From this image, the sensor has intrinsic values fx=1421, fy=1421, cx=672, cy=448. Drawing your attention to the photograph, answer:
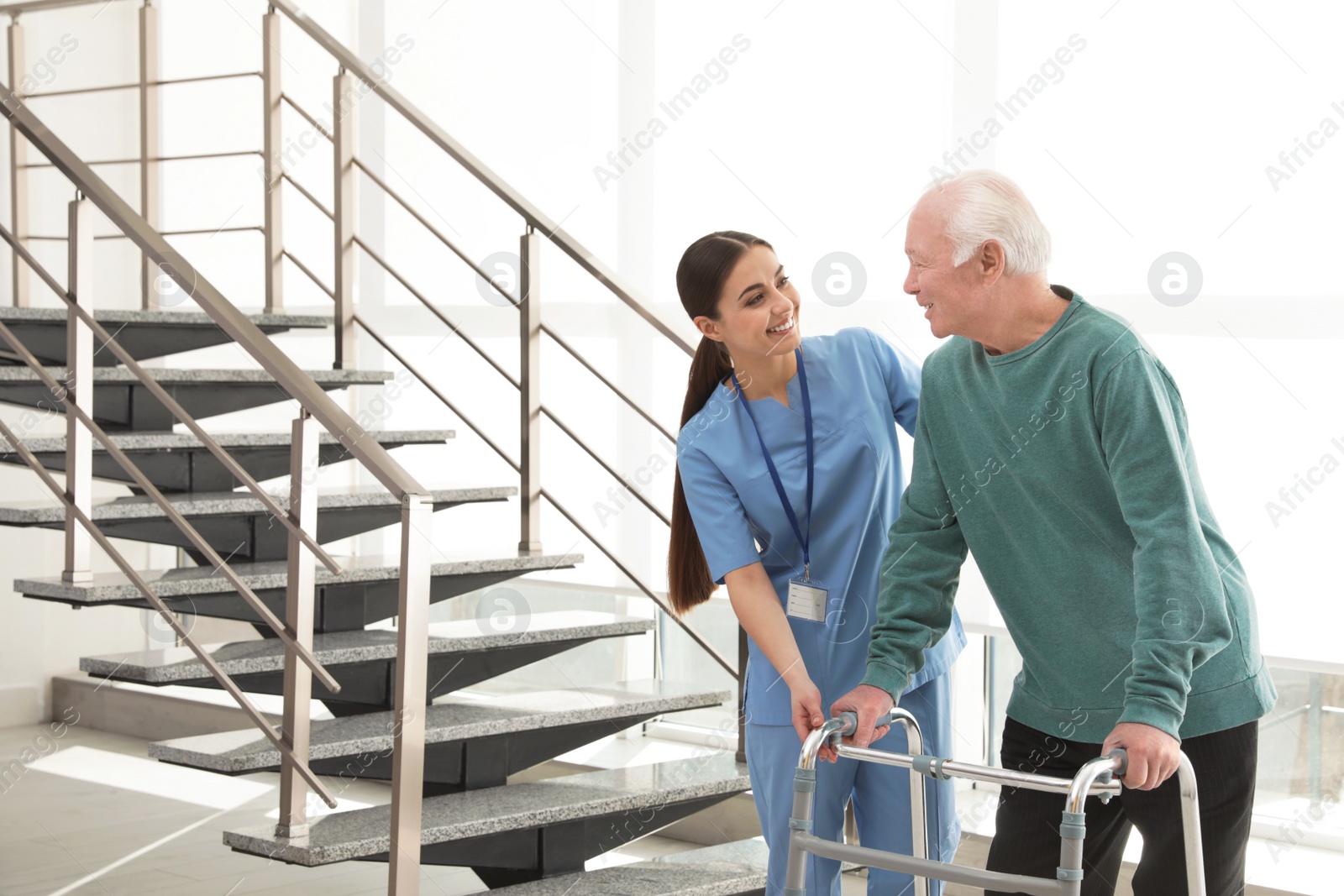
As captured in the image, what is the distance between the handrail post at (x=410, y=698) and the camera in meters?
2.38

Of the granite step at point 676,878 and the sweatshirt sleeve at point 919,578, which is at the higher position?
the sweatshirt sleeve at point 919,578

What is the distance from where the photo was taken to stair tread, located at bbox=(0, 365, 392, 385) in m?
3.23

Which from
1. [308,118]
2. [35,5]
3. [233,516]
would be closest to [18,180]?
[35,5]

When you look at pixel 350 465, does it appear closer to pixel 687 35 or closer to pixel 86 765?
pixel 86 765

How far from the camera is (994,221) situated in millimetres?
1648

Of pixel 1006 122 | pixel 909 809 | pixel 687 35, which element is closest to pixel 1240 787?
pixel 909 809

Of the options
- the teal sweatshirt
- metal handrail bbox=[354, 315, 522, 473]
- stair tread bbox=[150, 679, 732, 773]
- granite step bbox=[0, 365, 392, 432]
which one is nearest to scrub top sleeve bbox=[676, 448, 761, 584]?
the teal sweatshirt

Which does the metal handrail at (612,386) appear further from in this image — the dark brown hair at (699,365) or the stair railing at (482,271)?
the dark brown hair at (699,365)

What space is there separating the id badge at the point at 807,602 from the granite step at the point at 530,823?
34.0 inches

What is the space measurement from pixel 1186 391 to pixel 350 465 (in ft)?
11.2

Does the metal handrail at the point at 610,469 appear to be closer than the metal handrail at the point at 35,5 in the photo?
Yes

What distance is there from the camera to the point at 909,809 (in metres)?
2.09

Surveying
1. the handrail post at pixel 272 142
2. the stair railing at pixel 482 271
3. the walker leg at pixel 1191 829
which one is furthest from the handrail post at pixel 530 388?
the walker leg at pixel 1191 829

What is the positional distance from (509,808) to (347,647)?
459 millimetres
